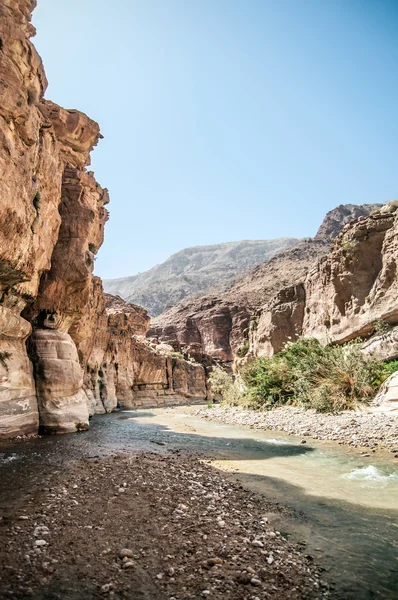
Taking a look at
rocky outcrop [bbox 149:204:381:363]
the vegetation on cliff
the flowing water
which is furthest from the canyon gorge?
rocky outcrop [bbox 149:204:381:363]

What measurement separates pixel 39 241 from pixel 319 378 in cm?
1728

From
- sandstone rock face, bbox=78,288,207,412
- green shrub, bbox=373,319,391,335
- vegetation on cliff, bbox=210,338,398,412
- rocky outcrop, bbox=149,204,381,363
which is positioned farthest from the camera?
rocky outcrop, bbox=149,204,381,363

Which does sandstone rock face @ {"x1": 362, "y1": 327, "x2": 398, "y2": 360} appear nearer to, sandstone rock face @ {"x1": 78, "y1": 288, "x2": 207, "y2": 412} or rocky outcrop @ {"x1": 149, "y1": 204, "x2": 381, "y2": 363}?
sandstone rock face @ {"x1": 78, "y1": 288, "x2": 207, "y2": 412}

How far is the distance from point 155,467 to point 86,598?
583 cm

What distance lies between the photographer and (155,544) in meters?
4.80

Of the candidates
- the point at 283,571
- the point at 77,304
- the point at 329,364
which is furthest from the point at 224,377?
the point at 283,571

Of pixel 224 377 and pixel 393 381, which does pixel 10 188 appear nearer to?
pixel 393 381

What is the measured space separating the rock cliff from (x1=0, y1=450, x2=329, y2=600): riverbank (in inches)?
324

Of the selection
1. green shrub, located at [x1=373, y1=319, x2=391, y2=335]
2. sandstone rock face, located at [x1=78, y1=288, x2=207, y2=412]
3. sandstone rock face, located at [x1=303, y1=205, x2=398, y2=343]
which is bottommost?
sandstone rock face, located at [x1=78, y1=288, x2=207, y2=412]

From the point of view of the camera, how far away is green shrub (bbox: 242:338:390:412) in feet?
60.0

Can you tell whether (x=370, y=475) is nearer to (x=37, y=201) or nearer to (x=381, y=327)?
(x=381, y=327)

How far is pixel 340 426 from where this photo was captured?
1469 cm

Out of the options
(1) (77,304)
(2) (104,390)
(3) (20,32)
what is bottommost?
(2) (104,390)

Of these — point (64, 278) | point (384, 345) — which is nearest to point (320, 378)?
point (384, 345)
